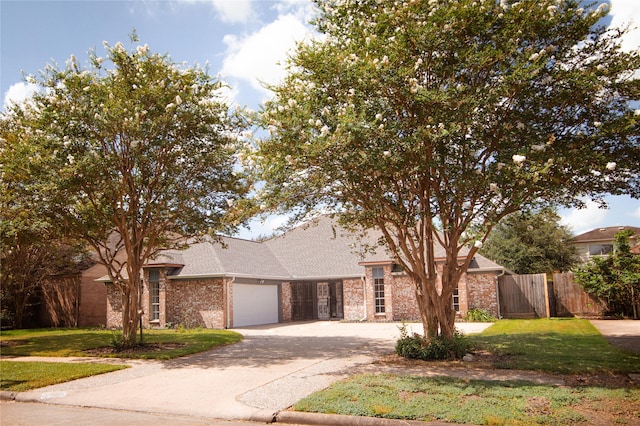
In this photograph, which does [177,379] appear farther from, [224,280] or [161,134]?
[224,280]

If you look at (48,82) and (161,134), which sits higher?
(48,82)

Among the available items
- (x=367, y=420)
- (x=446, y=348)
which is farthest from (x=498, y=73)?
(x=367, y=420)

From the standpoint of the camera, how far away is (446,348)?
448 inches

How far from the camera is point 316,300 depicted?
2962cm

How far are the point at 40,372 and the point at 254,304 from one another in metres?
14.8

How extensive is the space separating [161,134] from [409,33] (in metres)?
7.70

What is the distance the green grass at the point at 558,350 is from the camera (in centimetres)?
990

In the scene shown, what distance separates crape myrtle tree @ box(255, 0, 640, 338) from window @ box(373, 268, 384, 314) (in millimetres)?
15177

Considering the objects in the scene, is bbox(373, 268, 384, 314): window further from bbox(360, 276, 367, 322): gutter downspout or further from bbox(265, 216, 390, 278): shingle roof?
bbox(265, 216, 390, 278): shingle roof

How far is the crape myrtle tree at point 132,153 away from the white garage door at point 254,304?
888cm

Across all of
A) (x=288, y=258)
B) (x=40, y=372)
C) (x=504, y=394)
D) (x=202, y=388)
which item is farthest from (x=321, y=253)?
(x=504, y=394)

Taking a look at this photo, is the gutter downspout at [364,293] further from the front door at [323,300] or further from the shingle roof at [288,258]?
the front door at [323,300]

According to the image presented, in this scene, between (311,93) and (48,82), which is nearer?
(311,93)

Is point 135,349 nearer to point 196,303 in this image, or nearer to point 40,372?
point 40,372
